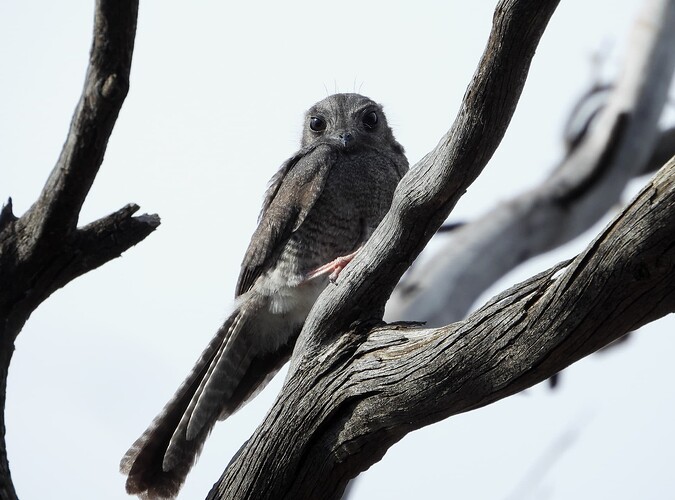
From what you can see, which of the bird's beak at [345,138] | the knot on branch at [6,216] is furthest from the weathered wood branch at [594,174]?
the knot on branch at [6,216]

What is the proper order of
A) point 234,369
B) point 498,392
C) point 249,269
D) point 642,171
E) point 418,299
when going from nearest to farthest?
point 498,392 → point 234,369 → point 249,269 → point 418,299 → point 642,171

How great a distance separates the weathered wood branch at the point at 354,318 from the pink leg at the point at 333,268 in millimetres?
664

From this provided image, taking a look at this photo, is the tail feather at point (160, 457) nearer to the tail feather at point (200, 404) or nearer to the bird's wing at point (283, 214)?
the tail feather at point (200, 404)

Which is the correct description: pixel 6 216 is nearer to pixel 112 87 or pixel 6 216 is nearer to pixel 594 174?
pixel 112 87

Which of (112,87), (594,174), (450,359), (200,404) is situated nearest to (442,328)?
(450,359)

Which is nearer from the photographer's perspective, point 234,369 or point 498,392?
point 498,392

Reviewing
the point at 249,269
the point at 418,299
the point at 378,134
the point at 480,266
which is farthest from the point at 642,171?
the point at 249,269

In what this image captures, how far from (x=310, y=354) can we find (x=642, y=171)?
5.63 meters

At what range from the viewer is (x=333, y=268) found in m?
4.95

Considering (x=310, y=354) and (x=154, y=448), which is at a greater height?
(x=310, y=354)

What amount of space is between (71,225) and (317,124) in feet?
9.51

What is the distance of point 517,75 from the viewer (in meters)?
3.12

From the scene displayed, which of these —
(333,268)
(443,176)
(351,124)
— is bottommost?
(443,176)

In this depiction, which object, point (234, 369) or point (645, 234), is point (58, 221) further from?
point (645, 234)
